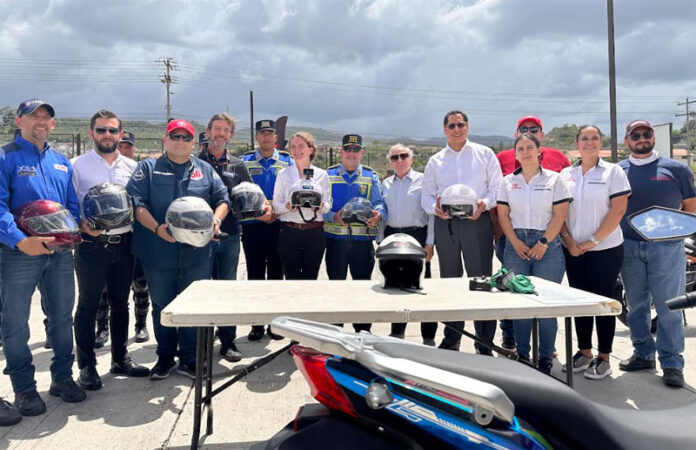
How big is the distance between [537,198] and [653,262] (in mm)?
1074

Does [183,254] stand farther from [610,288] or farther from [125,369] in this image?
[610,288]

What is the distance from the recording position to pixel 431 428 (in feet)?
5.15

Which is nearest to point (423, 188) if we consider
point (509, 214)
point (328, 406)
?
point (509, 214)

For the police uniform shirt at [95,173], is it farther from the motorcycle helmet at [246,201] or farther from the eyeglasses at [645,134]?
the eyeglasses at [645,134]

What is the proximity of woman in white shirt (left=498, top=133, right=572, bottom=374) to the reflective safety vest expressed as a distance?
1374mm

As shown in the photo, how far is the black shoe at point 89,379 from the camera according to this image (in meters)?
3.86

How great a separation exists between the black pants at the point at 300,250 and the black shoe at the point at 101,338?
76.8 inches

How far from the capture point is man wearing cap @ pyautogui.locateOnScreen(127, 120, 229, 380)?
399 cm

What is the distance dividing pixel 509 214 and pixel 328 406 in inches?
115

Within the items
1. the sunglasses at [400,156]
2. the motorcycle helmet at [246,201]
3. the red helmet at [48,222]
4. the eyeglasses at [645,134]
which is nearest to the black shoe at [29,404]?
the red helmet at [48,222]

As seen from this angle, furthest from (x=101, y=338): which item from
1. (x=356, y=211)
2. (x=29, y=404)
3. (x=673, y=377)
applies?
(x=673, y=377)

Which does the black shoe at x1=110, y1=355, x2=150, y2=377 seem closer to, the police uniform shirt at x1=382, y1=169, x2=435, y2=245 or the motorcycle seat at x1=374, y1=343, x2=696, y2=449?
the police uniform shirt at x1=382, y1=169, x2=435, y2=245

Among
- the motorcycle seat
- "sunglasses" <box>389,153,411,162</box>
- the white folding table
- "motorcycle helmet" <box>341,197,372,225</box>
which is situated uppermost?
"sunglasses" <box>389,153,411,162</box>

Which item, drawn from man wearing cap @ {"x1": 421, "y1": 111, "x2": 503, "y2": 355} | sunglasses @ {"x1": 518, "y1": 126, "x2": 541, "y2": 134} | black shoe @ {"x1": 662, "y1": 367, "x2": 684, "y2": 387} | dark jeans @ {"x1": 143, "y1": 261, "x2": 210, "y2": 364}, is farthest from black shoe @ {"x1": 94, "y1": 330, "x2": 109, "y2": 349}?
black shoe @ {"x1": 662, "y1": 367, "x2": 684, "y2": 387}
